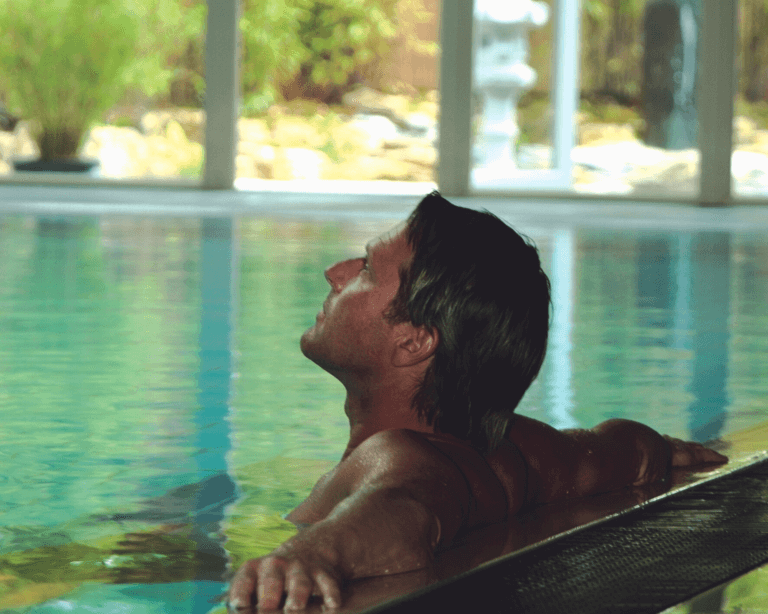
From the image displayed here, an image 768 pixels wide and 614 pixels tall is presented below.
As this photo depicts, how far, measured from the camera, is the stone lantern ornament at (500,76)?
43.3 ft

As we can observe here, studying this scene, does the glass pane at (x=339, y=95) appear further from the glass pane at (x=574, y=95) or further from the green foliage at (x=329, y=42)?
the glass pane at (x=574, y=95)

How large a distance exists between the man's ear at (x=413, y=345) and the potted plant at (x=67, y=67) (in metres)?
12.4

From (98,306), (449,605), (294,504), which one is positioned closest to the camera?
(449,605)

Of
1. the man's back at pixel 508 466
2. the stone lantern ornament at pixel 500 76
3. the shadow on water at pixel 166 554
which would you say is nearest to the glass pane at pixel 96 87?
the stone lantern ornament at pixel 500 76

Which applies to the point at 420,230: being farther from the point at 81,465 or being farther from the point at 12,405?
the point at 12,405

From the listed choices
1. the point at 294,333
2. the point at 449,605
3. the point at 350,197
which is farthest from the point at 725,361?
the point at 350,197

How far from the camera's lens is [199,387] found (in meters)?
3.25

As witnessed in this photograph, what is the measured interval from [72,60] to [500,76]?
14.3 feet

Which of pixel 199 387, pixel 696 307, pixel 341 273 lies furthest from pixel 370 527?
pixel 696 307

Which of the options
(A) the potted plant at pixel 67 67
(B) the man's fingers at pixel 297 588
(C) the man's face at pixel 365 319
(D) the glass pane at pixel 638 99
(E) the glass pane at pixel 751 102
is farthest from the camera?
(A) the potted plant at pixel 67 67

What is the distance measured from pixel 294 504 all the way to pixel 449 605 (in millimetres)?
644

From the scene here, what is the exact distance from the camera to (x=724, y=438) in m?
2.55

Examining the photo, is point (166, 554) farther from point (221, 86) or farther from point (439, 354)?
point (221, 86)

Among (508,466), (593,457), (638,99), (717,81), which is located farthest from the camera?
(638,99)
